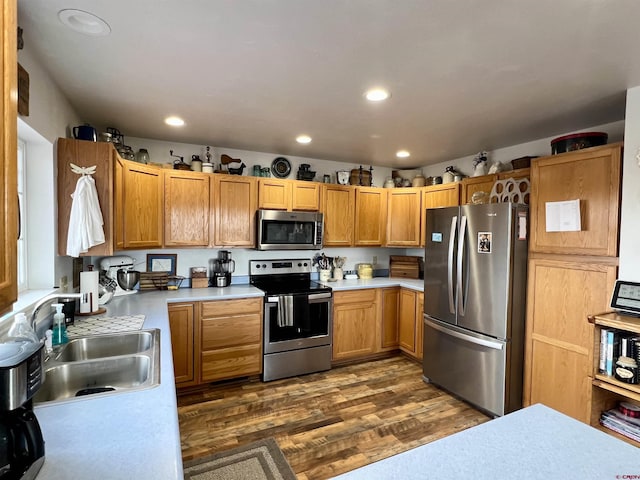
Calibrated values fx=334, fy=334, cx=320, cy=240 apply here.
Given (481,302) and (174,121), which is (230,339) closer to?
(174,121)

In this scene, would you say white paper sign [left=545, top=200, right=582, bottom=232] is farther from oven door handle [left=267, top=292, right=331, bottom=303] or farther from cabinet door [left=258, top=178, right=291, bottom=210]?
cabinet door [left=258, top=178, right=291, bottom=210]

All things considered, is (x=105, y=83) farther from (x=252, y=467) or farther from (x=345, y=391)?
(x=345, y=391)

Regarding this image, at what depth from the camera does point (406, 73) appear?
1.83 meters

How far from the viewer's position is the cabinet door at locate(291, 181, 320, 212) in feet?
12.1

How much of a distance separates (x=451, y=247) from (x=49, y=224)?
2.94 metres

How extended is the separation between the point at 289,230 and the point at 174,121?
4.95 ft

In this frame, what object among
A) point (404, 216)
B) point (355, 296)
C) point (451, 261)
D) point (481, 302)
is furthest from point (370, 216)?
point (481, 302)

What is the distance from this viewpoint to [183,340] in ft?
9.70

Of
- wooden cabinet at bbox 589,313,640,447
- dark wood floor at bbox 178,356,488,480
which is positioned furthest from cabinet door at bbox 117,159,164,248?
→ wooden cabinet at bbox 589,313,640,447

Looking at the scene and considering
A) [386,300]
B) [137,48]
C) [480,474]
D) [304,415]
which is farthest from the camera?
[386,300]

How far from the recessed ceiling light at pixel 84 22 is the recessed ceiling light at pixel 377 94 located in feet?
4.56

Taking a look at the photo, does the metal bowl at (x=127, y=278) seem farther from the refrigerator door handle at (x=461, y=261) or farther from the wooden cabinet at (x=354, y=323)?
the refrigerator door handle at (x=461, y=261)

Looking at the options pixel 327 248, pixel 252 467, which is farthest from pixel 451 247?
pixel 252 467

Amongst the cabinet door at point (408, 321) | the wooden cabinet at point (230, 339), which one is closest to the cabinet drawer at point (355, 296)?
the cabinet door at point (408, 321)
